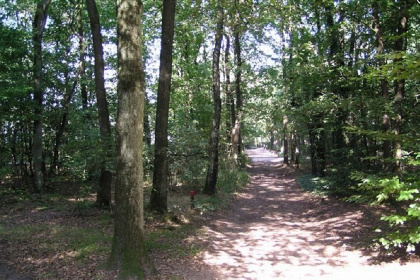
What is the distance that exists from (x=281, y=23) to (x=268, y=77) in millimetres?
13863

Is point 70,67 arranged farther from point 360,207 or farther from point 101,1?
point 360,207

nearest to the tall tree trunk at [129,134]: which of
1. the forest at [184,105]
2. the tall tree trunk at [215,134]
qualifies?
the forest at [184,105]

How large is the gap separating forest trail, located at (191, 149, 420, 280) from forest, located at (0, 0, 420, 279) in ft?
2.15

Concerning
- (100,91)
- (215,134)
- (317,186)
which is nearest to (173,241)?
(100,91)

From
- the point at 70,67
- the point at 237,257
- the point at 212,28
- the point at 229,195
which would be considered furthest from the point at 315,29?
the point at 237,257

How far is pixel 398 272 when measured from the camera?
5820mm

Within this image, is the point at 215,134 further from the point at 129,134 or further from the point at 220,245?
the point at 129,134

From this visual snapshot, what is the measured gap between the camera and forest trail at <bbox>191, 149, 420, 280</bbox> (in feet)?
21.3

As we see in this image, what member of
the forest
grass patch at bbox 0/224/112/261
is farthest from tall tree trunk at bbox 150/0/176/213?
grass patch at bbox 0/224/112/261

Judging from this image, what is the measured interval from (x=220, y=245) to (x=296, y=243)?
208 cm

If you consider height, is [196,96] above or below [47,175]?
above

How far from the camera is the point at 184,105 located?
22.3 meters

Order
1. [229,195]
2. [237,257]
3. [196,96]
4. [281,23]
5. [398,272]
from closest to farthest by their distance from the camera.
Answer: [398,272]
[237,257]
[281,23]
[229,195]
[196,96]

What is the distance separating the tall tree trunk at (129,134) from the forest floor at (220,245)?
571mm
